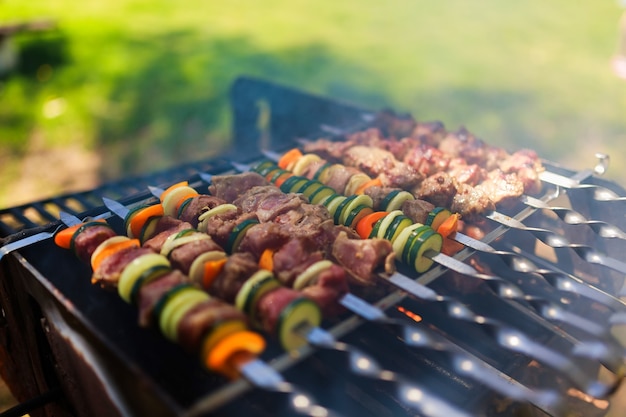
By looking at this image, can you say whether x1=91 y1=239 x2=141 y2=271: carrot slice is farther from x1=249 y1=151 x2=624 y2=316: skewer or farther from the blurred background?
the blurred background

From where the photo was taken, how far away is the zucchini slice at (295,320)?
225cm

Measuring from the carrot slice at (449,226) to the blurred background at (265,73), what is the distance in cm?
591

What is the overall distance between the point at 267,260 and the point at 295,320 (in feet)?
1.83

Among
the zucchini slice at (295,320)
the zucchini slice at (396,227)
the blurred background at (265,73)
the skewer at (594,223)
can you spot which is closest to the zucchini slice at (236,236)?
the zucchini slice at (295,320)

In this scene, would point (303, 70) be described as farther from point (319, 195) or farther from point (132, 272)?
point (132, 272)

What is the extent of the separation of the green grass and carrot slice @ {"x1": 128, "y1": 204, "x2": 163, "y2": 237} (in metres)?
5.00

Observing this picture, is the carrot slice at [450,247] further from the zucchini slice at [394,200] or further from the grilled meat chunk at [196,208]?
the grilled meat chunk at [196,208]

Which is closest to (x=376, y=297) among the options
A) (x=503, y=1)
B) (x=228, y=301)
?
(x=228, y=301)

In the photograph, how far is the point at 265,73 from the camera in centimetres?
1110

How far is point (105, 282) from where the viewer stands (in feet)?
8.76

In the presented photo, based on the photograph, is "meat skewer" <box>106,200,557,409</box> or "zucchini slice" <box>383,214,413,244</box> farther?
"zucchini slice" <box>383,214,413,244</box>

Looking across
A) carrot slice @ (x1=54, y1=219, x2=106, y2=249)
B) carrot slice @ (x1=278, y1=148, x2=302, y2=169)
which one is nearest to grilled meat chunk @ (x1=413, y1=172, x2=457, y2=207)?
carrot slice @ (x1=278, y1=148, x2=302, y2=169)

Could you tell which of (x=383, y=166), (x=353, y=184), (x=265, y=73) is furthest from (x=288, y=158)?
(x=265, y=73)

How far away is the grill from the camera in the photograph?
208 centimetres
